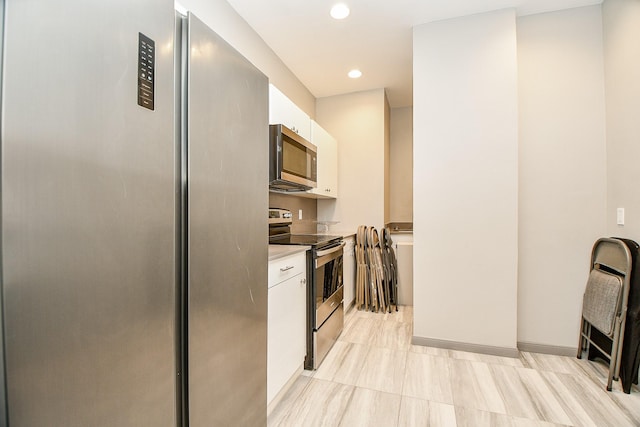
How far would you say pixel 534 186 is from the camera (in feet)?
7.93

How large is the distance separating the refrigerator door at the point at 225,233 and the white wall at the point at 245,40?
1081 mm

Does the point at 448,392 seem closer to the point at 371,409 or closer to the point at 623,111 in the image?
the point at 371,409

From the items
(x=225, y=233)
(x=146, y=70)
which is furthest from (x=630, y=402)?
(x=146, y=70)

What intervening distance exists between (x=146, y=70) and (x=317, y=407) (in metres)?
1.81

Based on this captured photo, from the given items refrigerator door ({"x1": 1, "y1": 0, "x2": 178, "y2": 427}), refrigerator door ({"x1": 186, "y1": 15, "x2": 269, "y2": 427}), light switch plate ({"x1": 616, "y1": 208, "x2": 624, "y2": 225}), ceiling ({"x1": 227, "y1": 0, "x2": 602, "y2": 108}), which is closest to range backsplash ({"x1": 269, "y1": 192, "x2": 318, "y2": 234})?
ceiling ({"x1": 227, "y1": 0, "x2": 602, "y2": 108})

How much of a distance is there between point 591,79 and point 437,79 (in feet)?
3.65

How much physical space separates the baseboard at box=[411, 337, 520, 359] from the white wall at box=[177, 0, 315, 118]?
8.76ft

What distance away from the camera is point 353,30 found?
2.63 metres

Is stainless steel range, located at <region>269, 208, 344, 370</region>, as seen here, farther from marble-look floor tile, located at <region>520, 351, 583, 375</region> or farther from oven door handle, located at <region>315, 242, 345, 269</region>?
marble-look floor tile, located at <region>520, 351, 583, 375</region>

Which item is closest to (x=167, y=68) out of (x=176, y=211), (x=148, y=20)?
(x=148, y=20)

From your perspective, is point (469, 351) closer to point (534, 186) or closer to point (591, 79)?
point (534, 186)

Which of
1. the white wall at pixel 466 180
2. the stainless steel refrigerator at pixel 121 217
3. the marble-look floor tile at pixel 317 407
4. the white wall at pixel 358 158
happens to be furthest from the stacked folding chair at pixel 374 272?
the stainless steel refrigerator at pixel 121 217

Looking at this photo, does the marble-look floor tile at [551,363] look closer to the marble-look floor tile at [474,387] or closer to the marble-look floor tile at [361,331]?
the marble-look floor tile at [474,387]

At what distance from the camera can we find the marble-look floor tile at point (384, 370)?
6.41ft
